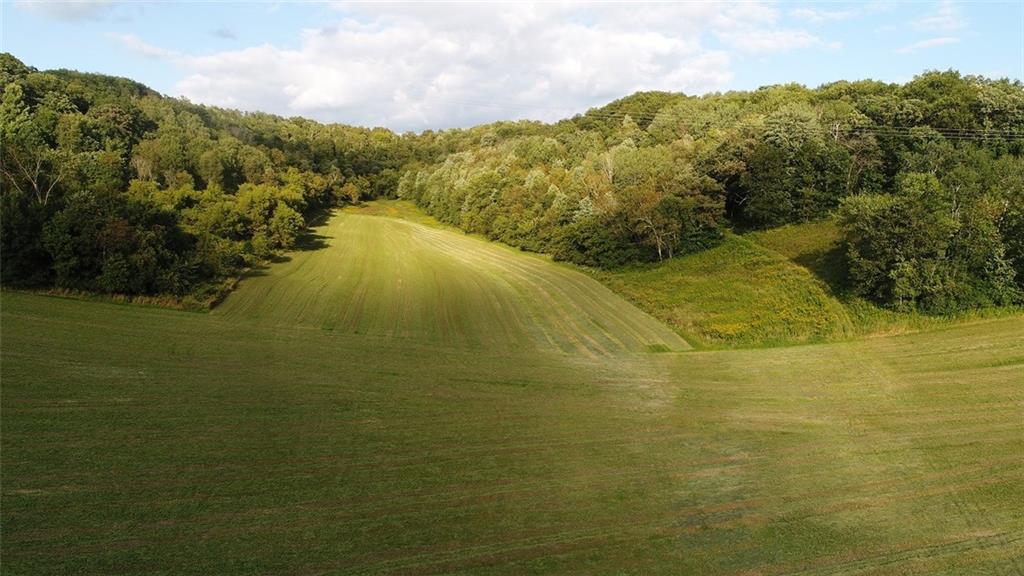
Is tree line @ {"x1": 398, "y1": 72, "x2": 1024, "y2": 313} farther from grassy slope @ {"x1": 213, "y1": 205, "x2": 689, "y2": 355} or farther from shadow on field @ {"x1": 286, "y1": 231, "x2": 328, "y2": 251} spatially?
shadow on field @ {"x1": 286, "y1": 231, "x2": 328, "y2": 251}

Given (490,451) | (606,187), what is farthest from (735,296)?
(490,451)

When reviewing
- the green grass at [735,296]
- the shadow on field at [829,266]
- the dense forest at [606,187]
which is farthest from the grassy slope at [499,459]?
the shadow on field at [829,266]

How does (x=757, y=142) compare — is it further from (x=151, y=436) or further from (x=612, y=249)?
(x=151, y=436)

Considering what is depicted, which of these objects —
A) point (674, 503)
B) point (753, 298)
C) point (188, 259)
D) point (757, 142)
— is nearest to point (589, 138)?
point (757, 142)

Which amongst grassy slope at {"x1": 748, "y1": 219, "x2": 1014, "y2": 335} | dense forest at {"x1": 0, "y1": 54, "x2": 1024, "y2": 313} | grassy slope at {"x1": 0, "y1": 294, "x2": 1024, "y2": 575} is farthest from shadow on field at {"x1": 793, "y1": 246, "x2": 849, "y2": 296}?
grassy slope at {"x1": 0, "y1": 294, "x2": 1024, "y2": 575}

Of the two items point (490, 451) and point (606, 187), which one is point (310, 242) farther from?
point (490, 451)

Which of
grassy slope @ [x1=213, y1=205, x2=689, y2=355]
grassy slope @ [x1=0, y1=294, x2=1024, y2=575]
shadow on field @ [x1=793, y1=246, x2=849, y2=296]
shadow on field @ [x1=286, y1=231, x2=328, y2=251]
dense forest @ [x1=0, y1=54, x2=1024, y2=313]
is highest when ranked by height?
dense forest @ [x1=0, y1=54, x2=1024, y2=313]
